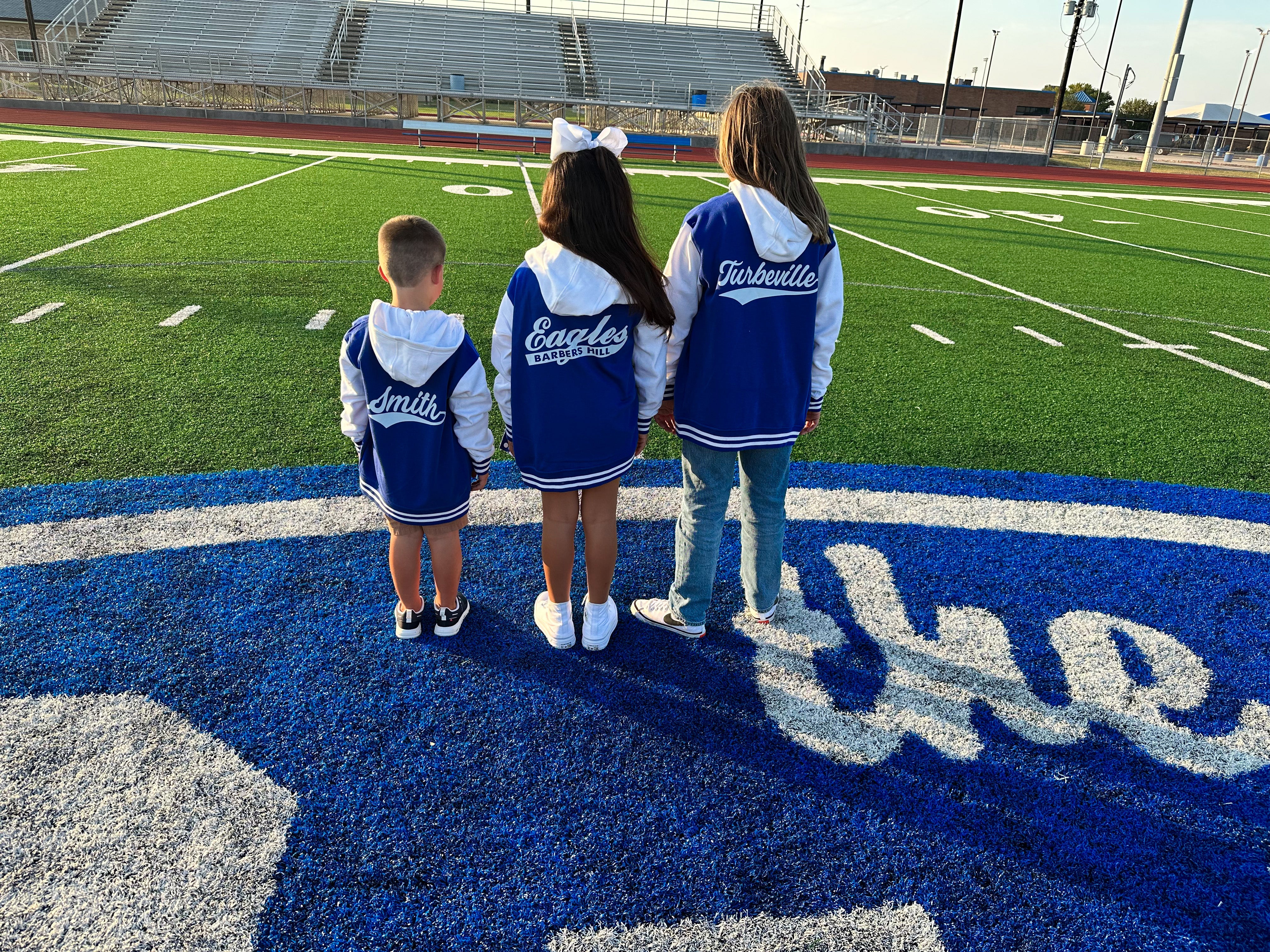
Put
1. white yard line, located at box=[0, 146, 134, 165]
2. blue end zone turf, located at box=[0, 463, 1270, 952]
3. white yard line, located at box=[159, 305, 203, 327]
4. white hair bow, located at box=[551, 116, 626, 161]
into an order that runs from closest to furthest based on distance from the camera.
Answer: blue end zone turf, located at box=[0, 463, 1270, 952] → white hair bow, located at box=[551, 116, 626, 161] → white yard line, located at box=[159, 305, 203, 327] → white yard line, located at box=[0, 146, 134, 165]

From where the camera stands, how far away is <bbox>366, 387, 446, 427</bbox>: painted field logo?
7.02 ft

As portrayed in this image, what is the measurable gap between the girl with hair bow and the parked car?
53120mm

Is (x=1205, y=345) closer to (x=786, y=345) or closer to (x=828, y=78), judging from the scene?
(x=786, y=345)

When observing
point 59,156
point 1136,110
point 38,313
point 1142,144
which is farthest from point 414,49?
point 1136,110

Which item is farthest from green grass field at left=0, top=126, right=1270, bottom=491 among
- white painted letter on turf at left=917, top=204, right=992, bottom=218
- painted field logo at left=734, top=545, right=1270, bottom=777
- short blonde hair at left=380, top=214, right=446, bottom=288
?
short blonde hair at left=380, top=214, right=446, bottom=288

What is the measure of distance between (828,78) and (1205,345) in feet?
204

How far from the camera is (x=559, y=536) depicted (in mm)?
2369

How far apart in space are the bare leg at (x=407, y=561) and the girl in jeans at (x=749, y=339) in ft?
2.47

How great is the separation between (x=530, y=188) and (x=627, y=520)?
11.4m

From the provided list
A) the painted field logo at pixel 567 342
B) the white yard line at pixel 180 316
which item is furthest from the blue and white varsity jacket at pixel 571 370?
the white yard line at pixel 180 316

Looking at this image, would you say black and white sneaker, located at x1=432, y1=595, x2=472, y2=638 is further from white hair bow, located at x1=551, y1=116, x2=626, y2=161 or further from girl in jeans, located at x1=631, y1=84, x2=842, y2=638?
white hair bow, located at x1=551, y1=116, x2=626, y2=161

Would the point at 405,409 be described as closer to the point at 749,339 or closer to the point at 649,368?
the point at 649,368

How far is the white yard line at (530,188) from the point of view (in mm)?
11266

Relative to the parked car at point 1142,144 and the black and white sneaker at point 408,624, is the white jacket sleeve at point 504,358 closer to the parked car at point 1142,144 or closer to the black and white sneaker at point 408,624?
the black and white sneaker at point 408,624
